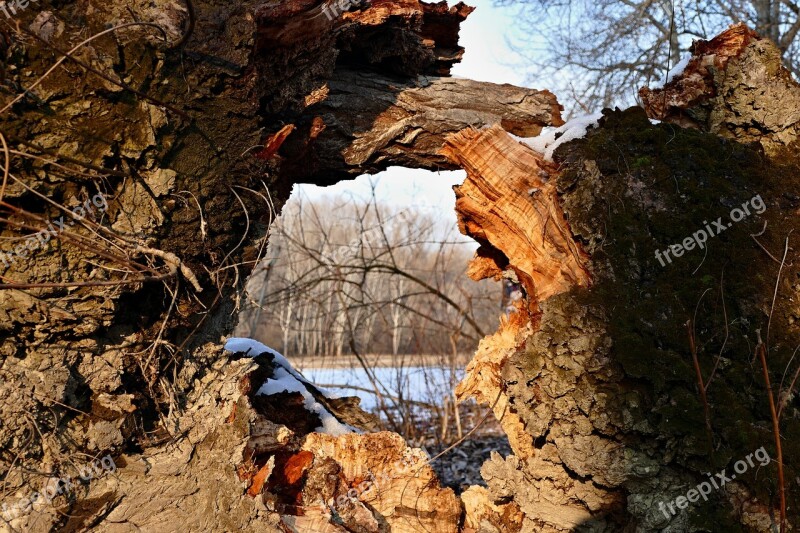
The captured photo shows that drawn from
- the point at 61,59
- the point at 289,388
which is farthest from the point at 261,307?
the point at 61,59

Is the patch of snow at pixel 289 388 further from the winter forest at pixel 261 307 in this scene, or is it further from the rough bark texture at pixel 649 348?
the rough bark texture at pixel 649 348

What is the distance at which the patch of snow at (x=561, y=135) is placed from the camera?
9.30 feet

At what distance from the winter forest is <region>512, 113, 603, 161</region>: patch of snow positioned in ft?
0.06

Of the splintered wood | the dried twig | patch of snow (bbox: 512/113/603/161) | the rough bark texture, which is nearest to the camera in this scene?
the dried twig

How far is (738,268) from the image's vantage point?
2547mm

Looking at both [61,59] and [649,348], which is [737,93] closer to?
[649,348]

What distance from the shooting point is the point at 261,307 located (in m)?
2.72


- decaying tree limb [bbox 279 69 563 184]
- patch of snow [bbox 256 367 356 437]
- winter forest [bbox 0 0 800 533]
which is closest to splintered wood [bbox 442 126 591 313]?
winter forest [bbox 0 0 800 533]

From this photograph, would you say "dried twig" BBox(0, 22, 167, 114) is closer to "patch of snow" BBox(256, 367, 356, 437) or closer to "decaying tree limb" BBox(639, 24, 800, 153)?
"patch of snow" BBox(256, 367, 356, 437)

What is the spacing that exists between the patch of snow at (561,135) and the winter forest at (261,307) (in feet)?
0.06

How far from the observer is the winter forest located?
224cm

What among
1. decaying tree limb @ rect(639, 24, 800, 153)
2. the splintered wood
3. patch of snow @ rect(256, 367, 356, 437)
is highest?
decaying tree limb @ rect(639, 24, 800, 153)

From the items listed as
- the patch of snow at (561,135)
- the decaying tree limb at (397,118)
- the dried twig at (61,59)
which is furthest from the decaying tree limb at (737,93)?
the dried twig at (61,59)

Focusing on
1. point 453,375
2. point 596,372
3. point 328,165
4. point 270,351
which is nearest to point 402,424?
point 453,375
